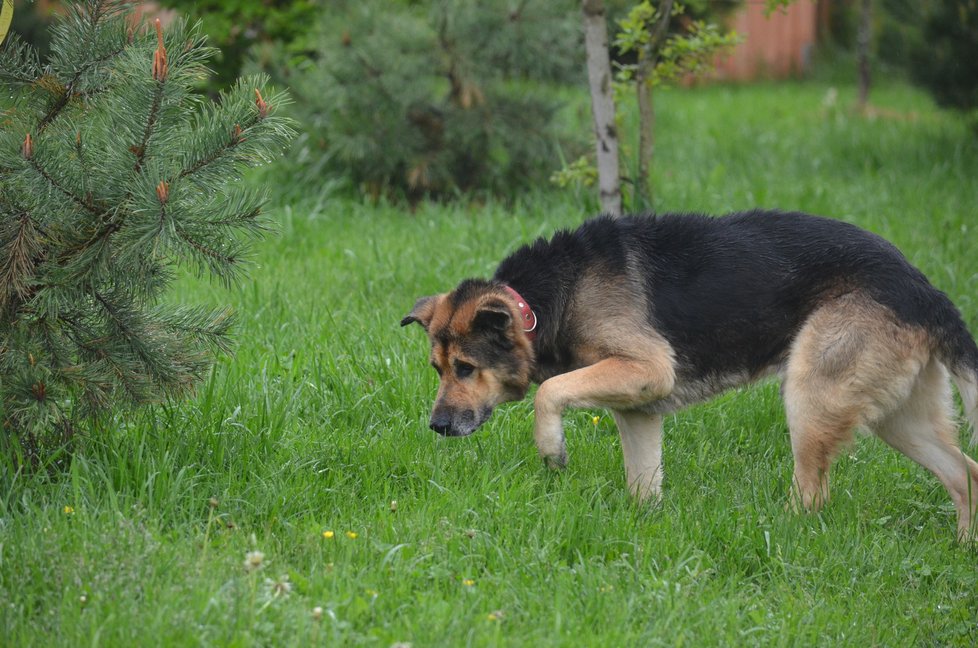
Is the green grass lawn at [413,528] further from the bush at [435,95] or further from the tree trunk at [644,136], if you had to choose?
the bush at [435,95]

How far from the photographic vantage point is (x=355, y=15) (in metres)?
9.24

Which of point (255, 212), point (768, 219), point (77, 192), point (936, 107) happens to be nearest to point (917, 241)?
point (768, 219)

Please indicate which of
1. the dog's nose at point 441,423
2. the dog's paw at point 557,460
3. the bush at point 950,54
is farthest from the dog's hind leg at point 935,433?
the bush at point 950,54

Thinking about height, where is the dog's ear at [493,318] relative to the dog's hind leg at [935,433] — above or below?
above

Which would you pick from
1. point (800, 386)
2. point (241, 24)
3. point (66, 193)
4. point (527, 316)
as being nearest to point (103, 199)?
point (66, 193)

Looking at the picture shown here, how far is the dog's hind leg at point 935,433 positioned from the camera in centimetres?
485

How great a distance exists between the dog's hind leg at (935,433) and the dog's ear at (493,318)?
1.87m

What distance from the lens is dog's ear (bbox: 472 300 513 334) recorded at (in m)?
4.69

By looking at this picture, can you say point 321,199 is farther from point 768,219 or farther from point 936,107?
point 936,107

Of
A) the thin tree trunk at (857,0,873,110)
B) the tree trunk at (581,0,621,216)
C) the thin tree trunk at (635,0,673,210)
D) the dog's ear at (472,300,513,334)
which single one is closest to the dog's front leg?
the dog's ear at (472,300,513,334)

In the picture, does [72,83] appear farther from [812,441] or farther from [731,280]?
[812,441]

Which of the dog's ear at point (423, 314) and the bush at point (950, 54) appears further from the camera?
the bush at point (950, 54)

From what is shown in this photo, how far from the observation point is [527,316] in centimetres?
486

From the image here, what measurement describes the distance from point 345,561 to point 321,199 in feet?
18.6
